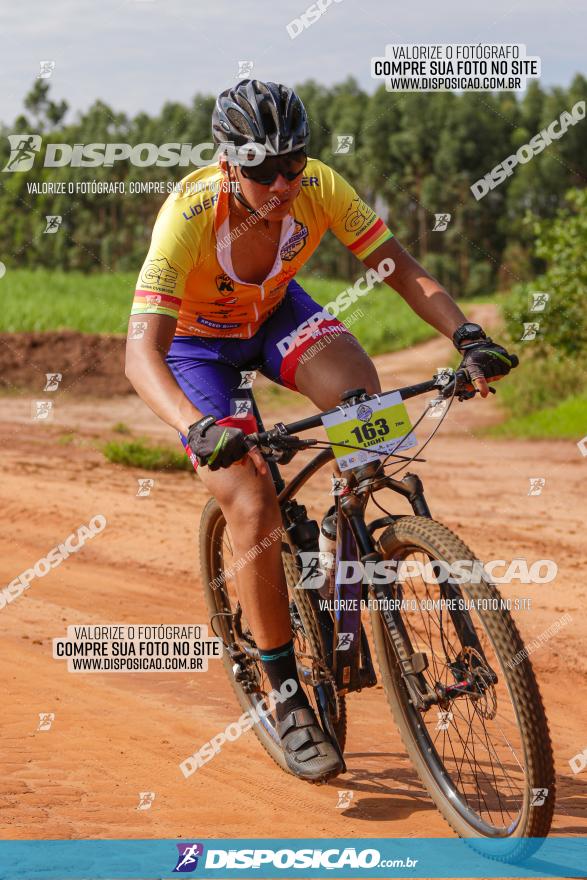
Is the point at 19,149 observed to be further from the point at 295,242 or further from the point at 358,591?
the point at 358,591

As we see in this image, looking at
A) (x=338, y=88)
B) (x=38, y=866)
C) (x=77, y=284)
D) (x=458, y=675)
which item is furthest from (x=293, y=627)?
(x=338, y=88)

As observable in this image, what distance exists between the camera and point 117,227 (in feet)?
169

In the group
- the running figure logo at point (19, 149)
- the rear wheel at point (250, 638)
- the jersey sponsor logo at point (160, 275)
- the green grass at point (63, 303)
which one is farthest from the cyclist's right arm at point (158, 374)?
the green grass at point (63, 303)

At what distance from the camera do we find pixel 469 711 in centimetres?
370

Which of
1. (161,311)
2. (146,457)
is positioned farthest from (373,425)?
(146,457)

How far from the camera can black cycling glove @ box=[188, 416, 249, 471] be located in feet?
10.5

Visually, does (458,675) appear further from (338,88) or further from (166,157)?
(338,88)

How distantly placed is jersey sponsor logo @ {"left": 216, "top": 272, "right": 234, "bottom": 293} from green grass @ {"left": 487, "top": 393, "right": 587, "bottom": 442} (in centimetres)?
940

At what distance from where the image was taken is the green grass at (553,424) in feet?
42.9

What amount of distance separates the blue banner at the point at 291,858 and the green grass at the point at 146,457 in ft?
24.6

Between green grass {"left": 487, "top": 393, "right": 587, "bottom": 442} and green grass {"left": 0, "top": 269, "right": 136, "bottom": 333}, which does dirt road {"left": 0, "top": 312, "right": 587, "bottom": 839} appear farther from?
green grass {"left": 0, "top": 269, "right": 136, "bottom": 333}

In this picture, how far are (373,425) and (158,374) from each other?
0.76m

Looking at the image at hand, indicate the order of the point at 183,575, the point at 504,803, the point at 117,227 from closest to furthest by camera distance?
the point at 504,803, the point at 183,575, the point at 117,227

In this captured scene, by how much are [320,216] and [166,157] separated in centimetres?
3979
